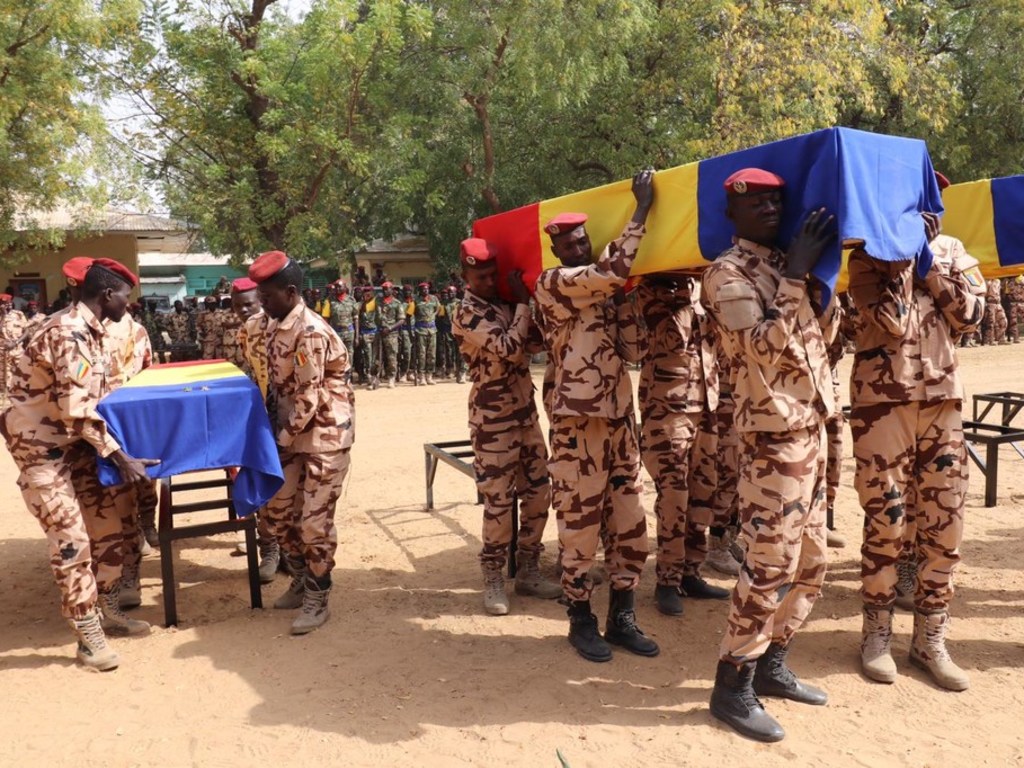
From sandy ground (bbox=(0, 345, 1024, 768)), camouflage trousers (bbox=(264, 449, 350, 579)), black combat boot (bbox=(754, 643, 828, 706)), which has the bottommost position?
sandy ground (bbox=(0, 345, 1024, 768))

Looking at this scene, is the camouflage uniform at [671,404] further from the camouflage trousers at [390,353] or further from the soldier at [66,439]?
the camouflage trousers at [390,353]

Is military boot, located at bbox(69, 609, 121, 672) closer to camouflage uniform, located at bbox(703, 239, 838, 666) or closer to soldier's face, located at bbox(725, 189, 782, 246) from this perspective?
camouflage uniform, located at bbox(703, 239, 838, 666)

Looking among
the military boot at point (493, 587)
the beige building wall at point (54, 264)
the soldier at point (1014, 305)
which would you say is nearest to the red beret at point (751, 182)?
the military boot at point (493, 587)

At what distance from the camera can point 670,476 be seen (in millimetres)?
4586

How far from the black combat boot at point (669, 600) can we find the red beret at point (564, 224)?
206cm

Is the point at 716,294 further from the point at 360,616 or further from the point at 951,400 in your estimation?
the point at 360,616

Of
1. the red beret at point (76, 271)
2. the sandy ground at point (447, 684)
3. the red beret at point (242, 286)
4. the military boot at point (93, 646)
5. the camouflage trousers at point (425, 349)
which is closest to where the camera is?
the sandy ground at point (447, 684)

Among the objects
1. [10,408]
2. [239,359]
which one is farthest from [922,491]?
[239,359]

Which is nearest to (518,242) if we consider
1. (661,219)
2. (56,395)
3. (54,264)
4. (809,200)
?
(661,219)

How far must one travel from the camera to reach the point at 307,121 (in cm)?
1503

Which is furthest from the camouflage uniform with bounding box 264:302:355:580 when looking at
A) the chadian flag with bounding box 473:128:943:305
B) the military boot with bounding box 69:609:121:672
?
the chadian flag with bounding box 473:128:943:305

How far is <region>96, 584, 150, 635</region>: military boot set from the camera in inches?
179

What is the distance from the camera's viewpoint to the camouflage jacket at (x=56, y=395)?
4.00m

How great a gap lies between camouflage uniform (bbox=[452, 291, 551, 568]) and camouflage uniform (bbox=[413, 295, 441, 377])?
10890mm
